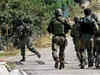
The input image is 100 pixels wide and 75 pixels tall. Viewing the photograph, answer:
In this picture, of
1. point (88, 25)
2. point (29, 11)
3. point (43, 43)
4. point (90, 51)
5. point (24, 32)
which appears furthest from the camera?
point (43, 43)

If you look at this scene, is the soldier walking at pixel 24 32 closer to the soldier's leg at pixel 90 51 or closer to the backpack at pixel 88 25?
the soldier's leg at pixel 90 51

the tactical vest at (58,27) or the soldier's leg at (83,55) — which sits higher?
the tactical vest at (58,27)

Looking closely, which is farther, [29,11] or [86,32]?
[29,11]

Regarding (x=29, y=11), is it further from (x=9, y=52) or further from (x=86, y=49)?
(x=86, y=49)

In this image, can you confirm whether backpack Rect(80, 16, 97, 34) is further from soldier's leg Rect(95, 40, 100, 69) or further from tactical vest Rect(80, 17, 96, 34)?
soldier's leg Rect(95, 40, 100, 69)

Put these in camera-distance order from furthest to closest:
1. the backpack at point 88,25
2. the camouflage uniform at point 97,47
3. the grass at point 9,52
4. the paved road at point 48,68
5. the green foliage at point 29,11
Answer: the green foliage at point 29,11
the grass at point 9,52
the camouflage uniform at point 97,47
the backpack at point 88,25
the paved road at point 48,68

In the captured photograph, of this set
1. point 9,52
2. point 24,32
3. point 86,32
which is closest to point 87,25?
point 86,32

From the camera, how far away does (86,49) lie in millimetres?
13984

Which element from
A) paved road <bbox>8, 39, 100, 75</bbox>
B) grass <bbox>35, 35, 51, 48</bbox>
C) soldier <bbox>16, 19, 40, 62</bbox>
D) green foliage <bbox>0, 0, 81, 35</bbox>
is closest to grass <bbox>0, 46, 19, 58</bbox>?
green foliage <bbox>0, 0, 81, 35</bbox>

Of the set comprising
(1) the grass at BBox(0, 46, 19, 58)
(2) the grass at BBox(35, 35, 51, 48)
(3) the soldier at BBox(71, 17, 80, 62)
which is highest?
(3) the soldier at BBox(71, 17, 80, 62)

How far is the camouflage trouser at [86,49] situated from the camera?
13.6 meters

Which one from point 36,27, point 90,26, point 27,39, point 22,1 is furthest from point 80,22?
point 36,27

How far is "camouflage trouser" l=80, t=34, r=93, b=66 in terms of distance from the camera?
13.6m

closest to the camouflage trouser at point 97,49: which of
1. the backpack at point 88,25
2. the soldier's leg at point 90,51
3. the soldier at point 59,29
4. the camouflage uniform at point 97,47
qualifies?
the camouflage uniform at point 97,47
